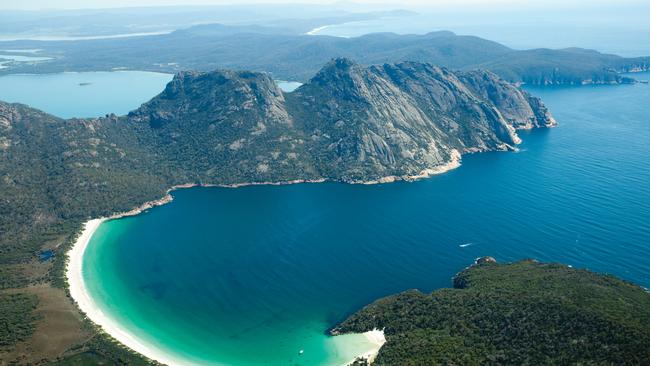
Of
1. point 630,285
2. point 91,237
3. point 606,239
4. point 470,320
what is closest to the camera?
point 470,320

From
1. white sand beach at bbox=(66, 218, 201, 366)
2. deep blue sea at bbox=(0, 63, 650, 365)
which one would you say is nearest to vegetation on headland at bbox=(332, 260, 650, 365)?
deep blue sea at bbox=(0, 63, 650, 365)

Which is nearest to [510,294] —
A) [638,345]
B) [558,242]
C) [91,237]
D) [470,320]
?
[470,320]

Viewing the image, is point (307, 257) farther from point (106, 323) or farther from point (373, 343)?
point (106, 323)

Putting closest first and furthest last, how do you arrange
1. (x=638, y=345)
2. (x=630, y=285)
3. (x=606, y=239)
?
(x=638, y=345), (x=630, y=285), (x=606, y=239)

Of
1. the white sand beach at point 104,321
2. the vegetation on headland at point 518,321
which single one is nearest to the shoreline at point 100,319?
the white sand beach at point 104,321

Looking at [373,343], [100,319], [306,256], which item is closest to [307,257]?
[306,256]

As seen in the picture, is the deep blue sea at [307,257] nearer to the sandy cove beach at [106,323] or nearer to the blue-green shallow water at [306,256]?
the blue-green shallow water at [306,256]

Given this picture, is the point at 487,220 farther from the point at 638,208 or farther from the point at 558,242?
the point at 638,208

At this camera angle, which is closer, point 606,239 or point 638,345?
point 638,345

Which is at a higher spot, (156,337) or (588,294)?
(588,294)
